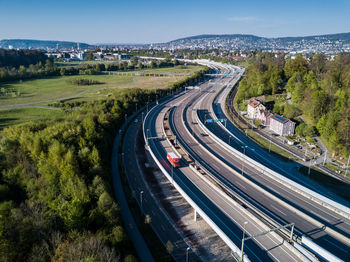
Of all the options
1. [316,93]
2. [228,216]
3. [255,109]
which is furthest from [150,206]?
[316,93]

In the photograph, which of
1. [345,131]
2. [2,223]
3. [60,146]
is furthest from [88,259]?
[345,131]

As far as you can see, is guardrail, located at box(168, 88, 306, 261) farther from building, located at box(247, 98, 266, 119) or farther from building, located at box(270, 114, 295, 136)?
building, located at box(247, 98, 266, 119)

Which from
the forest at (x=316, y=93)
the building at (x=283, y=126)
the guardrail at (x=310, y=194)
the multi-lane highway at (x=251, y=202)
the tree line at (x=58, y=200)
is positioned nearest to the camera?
the tree line at (x=58, y=200)

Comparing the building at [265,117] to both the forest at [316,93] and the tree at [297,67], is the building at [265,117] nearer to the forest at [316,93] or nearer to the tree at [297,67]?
the forest at [316,93]

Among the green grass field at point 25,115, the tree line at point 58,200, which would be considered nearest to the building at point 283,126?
the tree line at point 58,200

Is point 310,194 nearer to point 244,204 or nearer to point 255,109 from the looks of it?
point 244,204

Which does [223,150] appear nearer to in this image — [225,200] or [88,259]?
[225,200]

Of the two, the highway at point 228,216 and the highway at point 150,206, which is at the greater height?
the highway at point 228,216

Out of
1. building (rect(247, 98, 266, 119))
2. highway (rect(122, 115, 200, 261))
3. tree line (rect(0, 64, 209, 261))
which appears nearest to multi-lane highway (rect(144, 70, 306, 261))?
highway (rect(122, 115, 200, 261))
